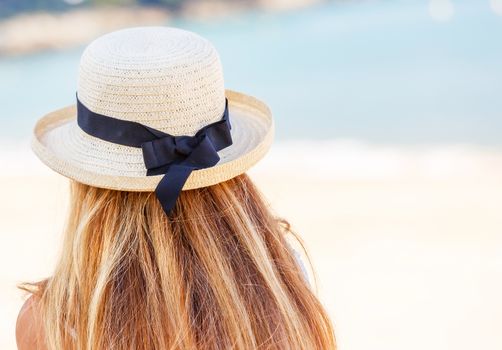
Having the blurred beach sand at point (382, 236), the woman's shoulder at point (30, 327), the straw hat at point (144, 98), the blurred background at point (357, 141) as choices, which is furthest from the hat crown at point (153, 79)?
the blurred background at point (357, 141)

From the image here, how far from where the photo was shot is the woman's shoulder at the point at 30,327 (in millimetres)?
1662

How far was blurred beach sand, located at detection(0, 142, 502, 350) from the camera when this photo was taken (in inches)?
144

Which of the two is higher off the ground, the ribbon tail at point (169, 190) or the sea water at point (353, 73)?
the ribbon tail at point (169, 190)

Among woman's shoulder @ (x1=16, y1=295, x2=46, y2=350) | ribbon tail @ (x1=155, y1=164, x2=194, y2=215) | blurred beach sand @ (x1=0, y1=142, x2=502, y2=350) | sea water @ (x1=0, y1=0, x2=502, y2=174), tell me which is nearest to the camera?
ribbon tail @ (x1=155, y1=164, x2=194, y2=215)

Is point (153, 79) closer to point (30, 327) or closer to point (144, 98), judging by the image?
point (144, 98)

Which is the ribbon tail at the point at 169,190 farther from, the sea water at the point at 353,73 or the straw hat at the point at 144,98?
the sea water at the point at 353,73

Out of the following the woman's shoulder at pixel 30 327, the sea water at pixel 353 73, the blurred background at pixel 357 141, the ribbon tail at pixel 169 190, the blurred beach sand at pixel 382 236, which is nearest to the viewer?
the ribbon tail at pixel 169 190

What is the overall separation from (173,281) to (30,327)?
0.41m

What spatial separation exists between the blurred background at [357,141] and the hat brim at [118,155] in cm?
187

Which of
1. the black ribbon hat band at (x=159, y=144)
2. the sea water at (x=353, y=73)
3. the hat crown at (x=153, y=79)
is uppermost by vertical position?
the hat crown at (x=153, y=79)

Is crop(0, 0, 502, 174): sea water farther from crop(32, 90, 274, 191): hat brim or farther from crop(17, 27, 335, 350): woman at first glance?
crop(17, 27, 335, 350): woman

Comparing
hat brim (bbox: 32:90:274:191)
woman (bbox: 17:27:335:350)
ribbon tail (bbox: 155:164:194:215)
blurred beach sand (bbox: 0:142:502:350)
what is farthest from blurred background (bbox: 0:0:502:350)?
ribbon tail (bbox: 155:164:194:215)

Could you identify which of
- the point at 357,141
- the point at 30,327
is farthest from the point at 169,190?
the point at 357,141

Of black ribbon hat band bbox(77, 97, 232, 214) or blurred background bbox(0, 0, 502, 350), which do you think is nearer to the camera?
black ribbon hat band bbox(77, 97, 232, 214)
